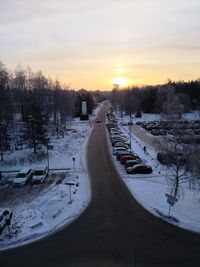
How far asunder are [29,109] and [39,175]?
14.1m


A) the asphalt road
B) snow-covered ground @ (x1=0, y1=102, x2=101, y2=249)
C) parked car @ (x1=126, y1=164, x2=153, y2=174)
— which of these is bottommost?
the asphalt road

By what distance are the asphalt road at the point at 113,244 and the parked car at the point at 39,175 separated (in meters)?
8.82

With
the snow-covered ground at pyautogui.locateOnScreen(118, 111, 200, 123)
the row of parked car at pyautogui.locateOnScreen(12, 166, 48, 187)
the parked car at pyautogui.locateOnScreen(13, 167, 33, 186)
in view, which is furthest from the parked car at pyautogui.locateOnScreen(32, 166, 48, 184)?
the snow-covered ground at pyautogui.locateOnScreen(118, 111, 200, 123)

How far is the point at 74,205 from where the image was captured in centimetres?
2666

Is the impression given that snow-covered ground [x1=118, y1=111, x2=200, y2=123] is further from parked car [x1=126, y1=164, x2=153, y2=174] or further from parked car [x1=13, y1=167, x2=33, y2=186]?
parked car [x1=13, y1=167, x2=33, y2=186]

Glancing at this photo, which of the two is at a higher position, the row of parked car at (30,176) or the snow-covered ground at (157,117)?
the snow-covered ground at (157,117)

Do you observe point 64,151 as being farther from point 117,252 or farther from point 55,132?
point 117,252

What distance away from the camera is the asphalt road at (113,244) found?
704 inches

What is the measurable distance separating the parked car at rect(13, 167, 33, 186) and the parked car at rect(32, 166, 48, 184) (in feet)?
Result: 1.62

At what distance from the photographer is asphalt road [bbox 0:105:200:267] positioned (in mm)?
17875

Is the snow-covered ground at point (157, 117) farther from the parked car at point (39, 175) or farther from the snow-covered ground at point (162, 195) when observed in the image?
the parked car at point (39, 175)

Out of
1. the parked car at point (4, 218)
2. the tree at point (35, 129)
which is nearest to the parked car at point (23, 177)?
the tree at point (35, 129)

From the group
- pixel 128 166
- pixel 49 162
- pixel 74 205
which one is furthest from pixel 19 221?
pixel 49 162

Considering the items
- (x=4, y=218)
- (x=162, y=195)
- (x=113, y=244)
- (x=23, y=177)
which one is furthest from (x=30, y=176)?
(x=113, y=244)
